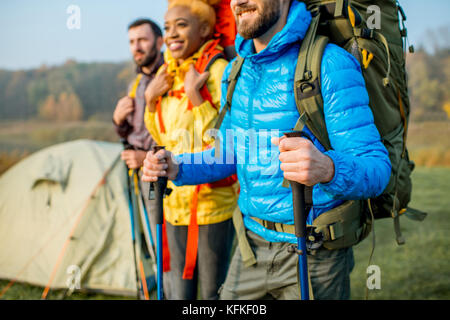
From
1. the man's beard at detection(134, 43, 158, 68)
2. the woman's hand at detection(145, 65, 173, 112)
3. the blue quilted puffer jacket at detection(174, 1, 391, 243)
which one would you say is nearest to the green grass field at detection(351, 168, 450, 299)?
the blue quilted puffer jacket at detection(174, 1, 391, 243)

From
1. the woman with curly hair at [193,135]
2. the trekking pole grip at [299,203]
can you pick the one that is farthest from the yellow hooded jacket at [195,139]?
the trekking pole grip at [299,203]

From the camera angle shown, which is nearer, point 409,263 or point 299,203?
point 299,203

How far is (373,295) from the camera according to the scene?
176 inches

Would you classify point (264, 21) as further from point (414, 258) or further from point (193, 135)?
point (414, 258)

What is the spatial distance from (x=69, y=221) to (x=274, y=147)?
12.9 feet

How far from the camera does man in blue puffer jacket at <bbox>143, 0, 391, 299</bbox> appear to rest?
164 centimetres

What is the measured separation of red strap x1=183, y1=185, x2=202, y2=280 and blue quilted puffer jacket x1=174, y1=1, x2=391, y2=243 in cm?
67

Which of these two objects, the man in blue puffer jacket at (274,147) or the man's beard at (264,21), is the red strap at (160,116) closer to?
the man in blue puffer jacket at (274,147)

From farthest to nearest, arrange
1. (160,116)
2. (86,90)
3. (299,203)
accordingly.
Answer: (86,90) → (160,116) → (299,203)

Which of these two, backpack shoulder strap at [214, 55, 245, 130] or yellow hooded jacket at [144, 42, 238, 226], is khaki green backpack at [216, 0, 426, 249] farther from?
yellow hooded jacket at [144, 42, 238, 226]

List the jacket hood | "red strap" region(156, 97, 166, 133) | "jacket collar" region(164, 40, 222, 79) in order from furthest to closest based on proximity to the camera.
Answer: "red strap" region(156, 97, 166, 133) → "jacket collar" region(164, 40, 222, 79) → the jacket hood

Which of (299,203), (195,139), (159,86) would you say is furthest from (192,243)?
(299,203)

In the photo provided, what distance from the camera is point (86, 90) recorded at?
14.0 metres

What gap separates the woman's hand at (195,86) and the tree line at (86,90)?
1097 centimetres
